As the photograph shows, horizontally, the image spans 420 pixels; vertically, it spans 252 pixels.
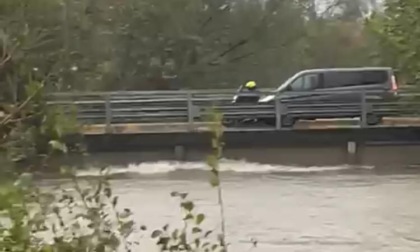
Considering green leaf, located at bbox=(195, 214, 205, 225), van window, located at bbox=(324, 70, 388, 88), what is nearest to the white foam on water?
van window, located at bbox=(324, 70, 388, 88)

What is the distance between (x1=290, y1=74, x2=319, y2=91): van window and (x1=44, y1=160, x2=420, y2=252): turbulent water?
19.5 feet

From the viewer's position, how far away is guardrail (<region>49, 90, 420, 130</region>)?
26.2 metres

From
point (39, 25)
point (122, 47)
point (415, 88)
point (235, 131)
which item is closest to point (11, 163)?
point (39, 25)

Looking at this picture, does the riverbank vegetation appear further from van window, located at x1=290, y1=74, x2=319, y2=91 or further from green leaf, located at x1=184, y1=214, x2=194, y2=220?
van window, located at x1=290, y1=74, x2=319, y2=91

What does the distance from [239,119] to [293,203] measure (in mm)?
10576

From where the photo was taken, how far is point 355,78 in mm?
29547

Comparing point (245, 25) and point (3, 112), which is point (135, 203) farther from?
point (245, 25)

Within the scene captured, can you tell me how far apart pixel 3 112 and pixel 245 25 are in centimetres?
3526

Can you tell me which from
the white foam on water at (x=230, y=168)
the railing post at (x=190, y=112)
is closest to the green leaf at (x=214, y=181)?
the white foam on water at (x=230, y=168)

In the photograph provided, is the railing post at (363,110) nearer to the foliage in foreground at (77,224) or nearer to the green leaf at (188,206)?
the foliage in foreground at (77,224)

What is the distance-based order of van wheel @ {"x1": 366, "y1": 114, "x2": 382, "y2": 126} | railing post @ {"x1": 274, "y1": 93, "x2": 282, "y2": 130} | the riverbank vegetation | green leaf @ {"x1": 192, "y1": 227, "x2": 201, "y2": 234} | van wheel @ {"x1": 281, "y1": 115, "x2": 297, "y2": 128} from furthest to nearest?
van wheel @ {"x1": 366, "y1": 114, "x2": 382, "y2": 126} < van wheel @ {"x1": 281, "y1": 115, "x2": 297, "y2": 128} < railing post @ {"x1": 274, "y1": 93, "x2": 282, "y2": 130} < green leaf @ {"x1": 192, "y1": 227, "x2": 201, "y2": 234} < the riverbank vegetation

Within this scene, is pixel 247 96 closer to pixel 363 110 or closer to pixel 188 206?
pixel 363 110

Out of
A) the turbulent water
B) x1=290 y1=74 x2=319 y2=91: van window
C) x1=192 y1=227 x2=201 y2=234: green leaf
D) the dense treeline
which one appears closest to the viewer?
x1=192 y1=227 x2=201 y2=234: green leaf

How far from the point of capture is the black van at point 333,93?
2647 centimetres
